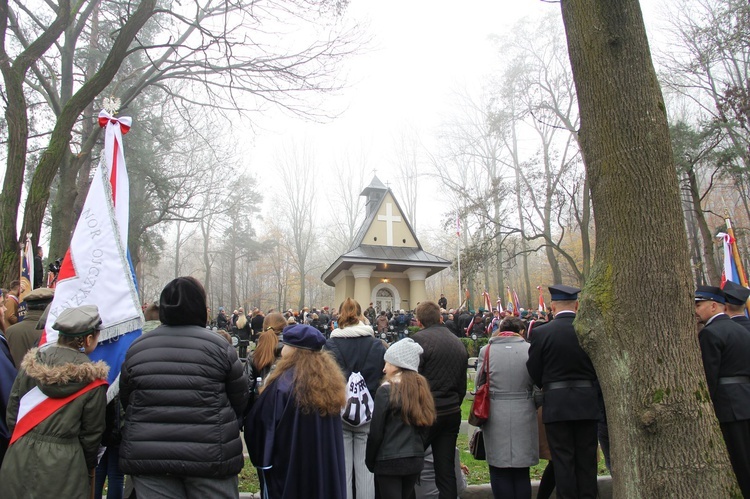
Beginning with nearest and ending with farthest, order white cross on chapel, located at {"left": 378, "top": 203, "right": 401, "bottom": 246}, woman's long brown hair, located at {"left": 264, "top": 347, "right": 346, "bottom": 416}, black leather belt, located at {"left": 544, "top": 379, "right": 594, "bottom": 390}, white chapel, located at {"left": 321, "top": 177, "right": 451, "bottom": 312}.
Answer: woman's long brown hair, located at {"left": 264, "top": 347, "right": 346, "bottom": 416}, black leather belt, located at {"left": 544, "top": 379, "right": 594, "bottom": 390}, white chapel, located at {"left": 321, "top": 177, "right": 451, "bottom": 312}, white cross on chapel, located at {"left": 378, "top": 203, "right": 401, "bottom": 246}

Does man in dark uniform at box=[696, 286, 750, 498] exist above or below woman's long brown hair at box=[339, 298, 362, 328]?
below

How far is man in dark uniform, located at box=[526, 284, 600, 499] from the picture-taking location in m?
4.49

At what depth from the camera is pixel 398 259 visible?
85.0ft

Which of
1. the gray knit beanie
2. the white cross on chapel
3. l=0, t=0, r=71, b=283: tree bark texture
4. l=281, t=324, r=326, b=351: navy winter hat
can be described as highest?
the white cross on chapel

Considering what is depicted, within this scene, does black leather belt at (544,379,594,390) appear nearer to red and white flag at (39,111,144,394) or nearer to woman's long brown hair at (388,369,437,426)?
woman's long brown hair at (388,369,437,426)

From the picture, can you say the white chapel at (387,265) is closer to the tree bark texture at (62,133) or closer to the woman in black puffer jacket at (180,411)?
the tree bark texture at (62,133)

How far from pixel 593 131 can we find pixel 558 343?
77.8 inches

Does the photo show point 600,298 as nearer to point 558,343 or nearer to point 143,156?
point 558,343

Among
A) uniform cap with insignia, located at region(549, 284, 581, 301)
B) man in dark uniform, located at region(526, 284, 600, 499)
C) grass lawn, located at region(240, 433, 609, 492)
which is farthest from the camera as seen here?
grass lawn, located at region(240, 433, 609, 492)

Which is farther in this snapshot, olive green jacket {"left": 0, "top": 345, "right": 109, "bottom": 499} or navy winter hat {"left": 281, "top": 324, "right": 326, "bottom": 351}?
navy winter hat {"left": 281, "top": 324, "right": 326, "bottom": 351}

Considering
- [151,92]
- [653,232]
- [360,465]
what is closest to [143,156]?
[151,92]

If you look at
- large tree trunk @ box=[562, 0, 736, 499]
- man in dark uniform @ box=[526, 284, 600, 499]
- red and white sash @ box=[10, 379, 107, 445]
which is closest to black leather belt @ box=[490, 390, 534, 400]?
man in dark uniform @ box=[526, 284, 600, 499]

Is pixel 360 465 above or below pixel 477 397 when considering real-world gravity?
below

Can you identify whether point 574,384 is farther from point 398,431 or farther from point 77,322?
point 77,322
